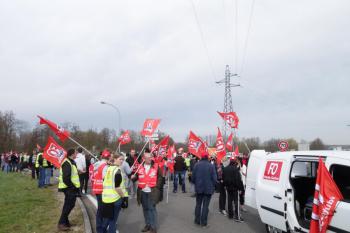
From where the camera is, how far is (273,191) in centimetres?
702

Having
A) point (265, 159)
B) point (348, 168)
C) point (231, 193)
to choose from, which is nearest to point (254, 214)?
point (231, 193)

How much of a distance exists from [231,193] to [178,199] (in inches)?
162

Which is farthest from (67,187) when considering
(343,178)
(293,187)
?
(343,178)

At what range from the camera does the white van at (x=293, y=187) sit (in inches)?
223

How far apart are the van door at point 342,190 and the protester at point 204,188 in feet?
12.0

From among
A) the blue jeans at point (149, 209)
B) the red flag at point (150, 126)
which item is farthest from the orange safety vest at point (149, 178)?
the red flag at point (150, 126)

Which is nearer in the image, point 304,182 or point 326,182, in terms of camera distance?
point 326,182

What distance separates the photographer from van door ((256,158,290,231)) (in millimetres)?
6734

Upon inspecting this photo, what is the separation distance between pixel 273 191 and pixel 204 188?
2429 mm

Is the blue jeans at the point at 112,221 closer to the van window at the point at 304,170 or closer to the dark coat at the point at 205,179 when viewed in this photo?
the dark coat at the point at 205,179

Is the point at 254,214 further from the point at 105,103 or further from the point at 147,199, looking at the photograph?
the point at 105,103

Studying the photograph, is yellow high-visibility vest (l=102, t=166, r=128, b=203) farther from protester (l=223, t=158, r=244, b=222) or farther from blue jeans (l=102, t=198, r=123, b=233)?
protester (l=223, t=158, r=244, b=222)

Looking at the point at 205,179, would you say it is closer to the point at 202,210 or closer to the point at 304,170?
the point at 202,210

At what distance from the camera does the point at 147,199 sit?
820 centimetres
